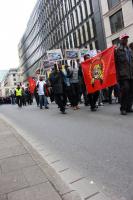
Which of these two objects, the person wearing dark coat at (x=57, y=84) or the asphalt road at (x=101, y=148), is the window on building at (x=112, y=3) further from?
the asphalt road at (x=101, y=148)

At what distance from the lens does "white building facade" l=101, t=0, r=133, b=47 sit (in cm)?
3562

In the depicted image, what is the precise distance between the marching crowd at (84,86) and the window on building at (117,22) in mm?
18694

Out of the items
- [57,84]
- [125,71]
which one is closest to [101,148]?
[125,71]

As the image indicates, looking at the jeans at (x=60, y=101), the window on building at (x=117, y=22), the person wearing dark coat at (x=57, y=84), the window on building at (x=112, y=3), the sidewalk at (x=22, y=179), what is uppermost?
the window on building at (x=112, y=3)

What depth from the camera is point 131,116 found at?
30.1 feet

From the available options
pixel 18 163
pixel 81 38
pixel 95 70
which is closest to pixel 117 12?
pixel 81 38

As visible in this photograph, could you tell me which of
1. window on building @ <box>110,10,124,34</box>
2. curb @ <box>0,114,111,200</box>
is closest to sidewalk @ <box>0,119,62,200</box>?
curb @ <box>0,114,111,200</box>

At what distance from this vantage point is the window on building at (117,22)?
3778cm

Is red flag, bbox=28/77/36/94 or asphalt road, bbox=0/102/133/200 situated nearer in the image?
asphalt road, bbox=0/102/133/200

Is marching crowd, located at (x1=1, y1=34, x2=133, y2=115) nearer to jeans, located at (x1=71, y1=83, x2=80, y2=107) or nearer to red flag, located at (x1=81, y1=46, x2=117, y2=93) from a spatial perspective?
jeans, located at (x1=71, y1=83, x2=80, y2=107)

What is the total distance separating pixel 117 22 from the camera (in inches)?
1513

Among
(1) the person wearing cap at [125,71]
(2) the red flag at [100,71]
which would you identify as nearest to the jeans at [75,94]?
(2) the red flag at [100,71]

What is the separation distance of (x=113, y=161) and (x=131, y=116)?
4120 millimetres

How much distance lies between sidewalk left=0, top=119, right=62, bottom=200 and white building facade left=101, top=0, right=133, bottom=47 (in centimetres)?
3037
